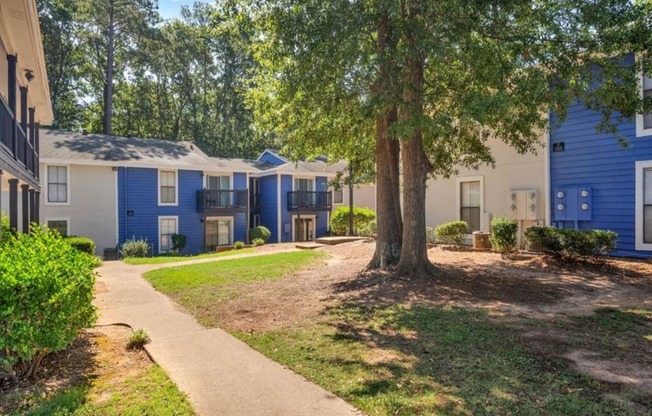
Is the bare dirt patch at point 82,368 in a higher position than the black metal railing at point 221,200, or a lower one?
lower

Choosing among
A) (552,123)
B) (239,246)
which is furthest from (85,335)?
(239,246)

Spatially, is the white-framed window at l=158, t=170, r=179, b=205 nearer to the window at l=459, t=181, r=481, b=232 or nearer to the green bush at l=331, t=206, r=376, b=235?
the green bush at l=331, t=206, r=376, b=235

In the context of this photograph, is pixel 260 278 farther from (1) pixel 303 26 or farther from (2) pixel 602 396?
(2) pixel 602 396

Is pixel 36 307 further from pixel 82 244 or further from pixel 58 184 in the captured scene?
pixel 58 184

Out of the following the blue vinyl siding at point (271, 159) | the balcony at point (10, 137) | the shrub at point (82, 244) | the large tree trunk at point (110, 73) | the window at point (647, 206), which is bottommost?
the shrub at point (82, 244)

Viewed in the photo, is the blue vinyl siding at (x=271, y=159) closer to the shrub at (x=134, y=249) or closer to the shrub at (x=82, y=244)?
the shrub at (x=134, y=249)

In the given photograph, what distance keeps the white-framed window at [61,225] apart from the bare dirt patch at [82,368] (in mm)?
15130

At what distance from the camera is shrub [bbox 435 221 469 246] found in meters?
14.0

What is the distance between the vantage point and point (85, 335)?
5.86m

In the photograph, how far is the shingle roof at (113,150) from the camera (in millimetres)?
18934

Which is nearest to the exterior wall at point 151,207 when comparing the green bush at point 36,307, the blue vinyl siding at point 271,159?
the blue vinyl siding at point 271,159

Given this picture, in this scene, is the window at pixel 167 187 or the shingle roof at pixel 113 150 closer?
the shingle roof at pixel 113 150

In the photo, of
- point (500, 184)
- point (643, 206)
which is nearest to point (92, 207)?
point (500, 184)

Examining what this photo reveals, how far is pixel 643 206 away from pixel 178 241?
18.5 metres
